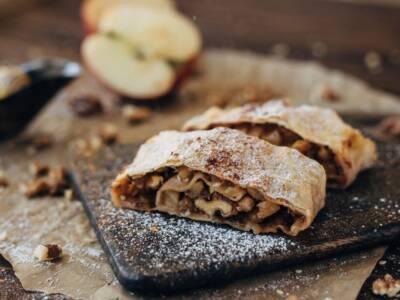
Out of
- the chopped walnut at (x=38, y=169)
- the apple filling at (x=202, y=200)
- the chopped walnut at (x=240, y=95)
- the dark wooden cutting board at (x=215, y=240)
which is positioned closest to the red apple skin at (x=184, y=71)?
the chopped walnut at (x=240, y=95)

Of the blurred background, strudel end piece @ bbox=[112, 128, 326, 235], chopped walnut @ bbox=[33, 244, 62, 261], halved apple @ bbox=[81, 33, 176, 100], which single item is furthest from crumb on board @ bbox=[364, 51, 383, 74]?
chopped walnut @ bbox=[33, 244, 62, 261]

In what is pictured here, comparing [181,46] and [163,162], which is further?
[181,46]

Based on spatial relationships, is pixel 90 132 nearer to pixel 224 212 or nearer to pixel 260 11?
pixel 224 212

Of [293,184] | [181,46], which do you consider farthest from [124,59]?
[293,184]

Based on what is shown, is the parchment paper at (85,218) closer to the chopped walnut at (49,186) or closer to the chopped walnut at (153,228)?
the chopped walnut at (49,186)

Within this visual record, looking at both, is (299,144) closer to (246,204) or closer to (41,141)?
→ (246,204)

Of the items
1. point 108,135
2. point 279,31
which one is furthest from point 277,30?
point 108,135
